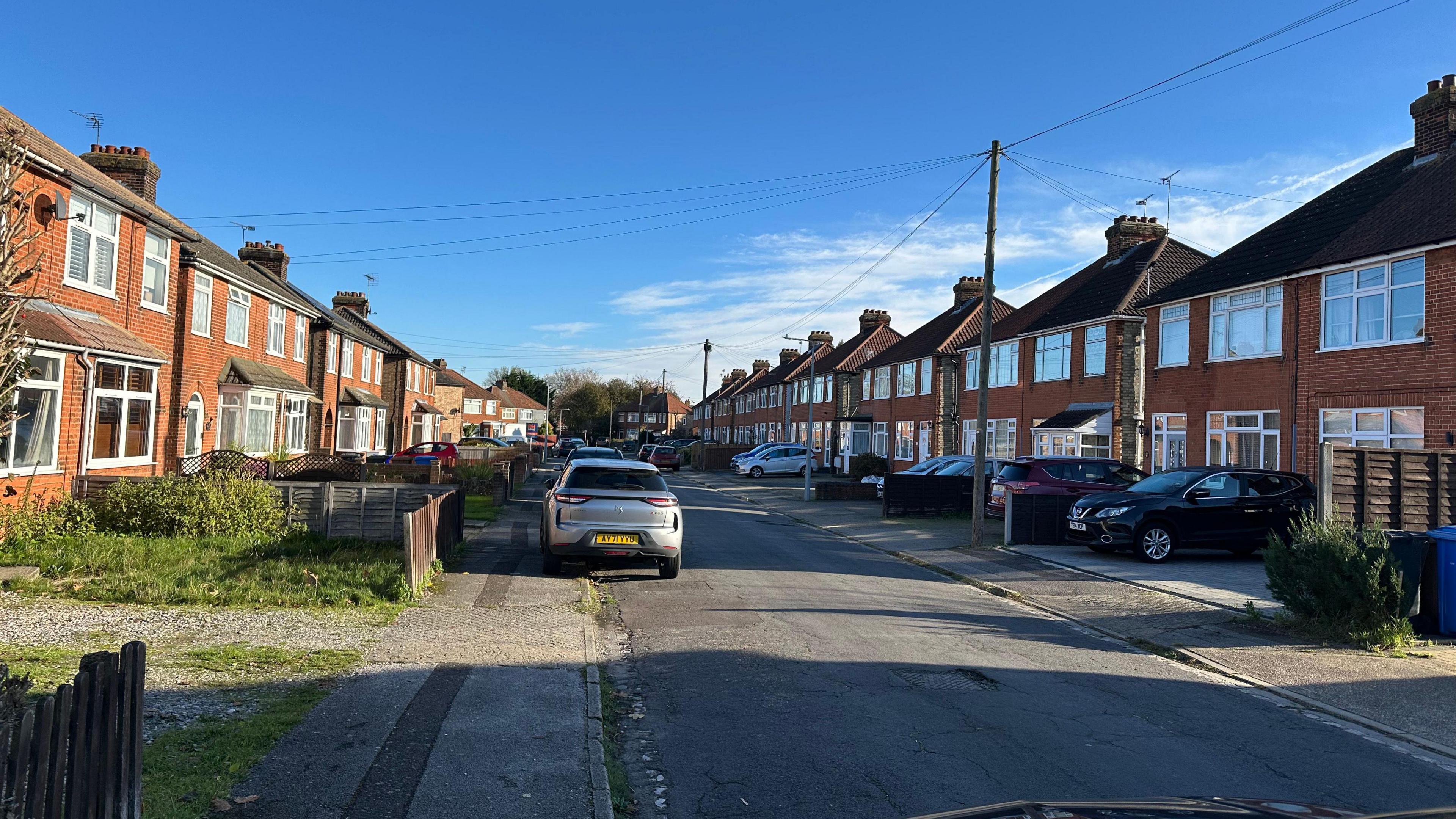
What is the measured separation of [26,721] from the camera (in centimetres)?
267

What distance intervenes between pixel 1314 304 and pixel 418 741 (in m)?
19.4

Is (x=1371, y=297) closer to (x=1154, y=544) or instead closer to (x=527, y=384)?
(x=1154, y=544)

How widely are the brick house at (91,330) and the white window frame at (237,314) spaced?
3214 millimetres

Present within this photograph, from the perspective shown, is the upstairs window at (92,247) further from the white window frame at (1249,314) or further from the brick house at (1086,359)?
the white window frame at (1249,314)

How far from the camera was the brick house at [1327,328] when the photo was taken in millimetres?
16156

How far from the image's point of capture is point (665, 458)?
48.1 metres

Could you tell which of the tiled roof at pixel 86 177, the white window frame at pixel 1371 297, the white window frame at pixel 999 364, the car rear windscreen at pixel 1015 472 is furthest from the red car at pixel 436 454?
the white window frame at pixel 1371 297

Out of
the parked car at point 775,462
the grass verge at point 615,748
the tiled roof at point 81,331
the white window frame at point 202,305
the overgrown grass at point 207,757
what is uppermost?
the white window frame at point 202,305

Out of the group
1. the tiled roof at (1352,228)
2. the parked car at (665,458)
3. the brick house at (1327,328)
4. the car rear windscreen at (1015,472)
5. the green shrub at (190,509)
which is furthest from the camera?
the parked car at (665,458)

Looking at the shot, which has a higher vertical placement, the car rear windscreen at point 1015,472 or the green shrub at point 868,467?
the car rear windscreen at point 1015,472

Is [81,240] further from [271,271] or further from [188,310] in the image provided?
[271,271]

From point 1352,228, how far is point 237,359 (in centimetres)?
2574

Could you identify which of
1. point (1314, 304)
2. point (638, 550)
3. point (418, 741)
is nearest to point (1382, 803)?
point (418, 741)

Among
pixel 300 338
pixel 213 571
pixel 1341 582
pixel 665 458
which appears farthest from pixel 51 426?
pixel 665 458
